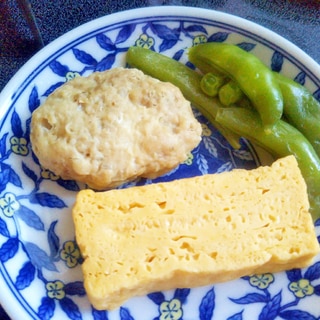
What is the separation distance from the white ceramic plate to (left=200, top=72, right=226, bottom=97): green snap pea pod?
5.6 inches

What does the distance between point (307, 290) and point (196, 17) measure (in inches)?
50.6

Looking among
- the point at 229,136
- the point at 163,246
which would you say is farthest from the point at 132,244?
the point at 229,136

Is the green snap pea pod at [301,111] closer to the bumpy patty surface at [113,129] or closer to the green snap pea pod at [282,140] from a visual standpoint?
the green snap pea pod at [282,140]

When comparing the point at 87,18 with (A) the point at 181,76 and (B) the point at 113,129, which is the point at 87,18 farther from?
(B) the point at 113,129

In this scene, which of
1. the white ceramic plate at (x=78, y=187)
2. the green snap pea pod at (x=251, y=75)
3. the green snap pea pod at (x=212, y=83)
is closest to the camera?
the white ceramic plate at (x=78, y=187)

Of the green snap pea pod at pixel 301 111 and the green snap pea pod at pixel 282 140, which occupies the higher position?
the green snap pea pod at pixel 301 111

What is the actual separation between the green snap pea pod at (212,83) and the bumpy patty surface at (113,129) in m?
0.16

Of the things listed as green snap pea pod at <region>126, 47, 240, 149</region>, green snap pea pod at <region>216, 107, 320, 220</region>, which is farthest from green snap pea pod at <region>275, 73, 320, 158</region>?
green snap pea pod at <region>126, 47, 240, 149</region>

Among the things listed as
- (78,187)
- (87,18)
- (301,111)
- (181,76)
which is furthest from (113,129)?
(87,18)

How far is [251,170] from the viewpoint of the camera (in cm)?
224

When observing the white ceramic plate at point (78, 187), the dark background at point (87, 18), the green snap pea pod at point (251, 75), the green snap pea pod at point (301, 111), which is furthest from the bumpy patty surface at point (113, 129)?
the dark background at point (87, 18)

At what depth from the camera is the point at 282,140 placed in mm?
2283

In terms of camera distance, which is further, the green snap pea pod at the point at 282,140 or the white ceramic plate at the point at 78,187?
the green snap pea pod at the point at 282,140

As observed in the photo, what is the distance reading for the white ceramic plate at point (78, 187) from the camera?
2078 mm
